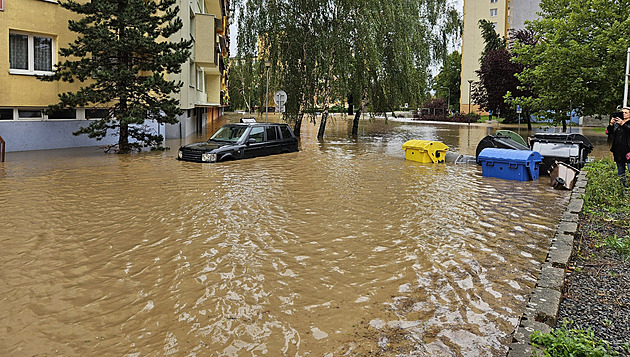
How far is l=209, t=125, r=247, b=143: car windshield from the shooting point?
57.8ft

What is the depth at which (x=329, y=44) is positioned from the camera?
26484 mm

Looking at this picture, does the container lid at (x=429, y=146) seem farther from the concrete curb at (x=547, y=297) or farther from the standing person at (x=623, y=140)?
the concrete curb at (x=547, y=297)

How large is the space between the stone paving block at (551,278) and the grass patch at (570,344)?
1.03 metres

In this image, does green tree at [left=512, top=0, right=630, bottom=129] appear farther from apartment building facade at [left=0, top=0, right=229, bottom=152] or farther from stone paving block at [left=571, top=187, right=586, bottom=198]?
apartment building facade at [left=0, top=0, right=229, bottom=152]

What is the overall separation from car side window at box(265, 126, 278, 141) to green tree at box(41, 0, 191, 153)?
3243mm

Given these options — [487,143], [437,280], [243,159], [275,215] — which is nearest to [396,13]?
[487,143]

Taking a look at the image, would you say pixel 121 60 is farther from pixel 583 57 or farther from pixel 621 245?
pixel 583 57

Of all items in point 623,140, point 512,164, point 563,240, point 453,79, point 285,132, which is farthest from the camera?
point 453,79

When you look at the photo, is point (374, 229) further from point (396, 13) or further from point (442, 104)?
point (442, 104)

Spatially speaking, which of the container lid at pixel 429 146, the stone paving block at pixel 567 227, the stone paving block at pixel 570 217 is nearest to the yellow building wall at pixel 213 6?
the container lid at pixel 429 146

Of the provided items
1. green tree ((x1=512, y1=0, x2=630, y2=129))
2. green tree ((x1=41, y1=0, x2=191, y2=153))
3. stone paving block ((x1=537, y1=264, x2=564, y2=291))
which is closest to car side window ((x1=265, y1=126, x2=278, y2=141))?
green tree ((x1=41, y1=0, x2=191, y2=153))

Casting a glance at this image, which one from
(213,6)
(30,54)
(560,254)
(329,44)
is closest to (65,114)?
(30,54)

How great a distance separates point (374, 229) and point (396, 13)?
2183 cm

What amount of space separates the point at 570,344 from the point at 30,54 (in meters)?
18.9
